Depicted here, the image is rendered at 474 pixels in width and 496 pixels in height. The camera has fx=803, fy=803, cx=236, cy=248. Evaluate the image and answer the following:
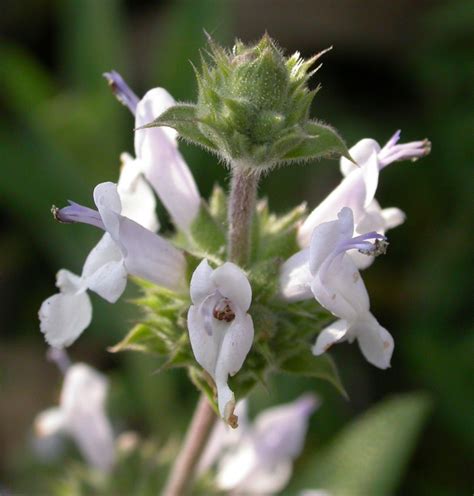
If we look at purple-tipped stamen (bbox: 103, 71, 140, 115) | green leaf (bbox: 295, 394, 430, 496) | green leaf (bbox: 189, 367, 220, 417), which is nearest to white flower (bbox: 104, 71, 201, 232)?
purple-tipped stamen (bbox: 103, 71, 140, 115)

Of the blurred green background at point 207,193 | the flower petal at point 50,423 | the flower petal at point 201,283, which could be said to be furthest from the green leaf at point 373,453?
the flower petal at point 201,283

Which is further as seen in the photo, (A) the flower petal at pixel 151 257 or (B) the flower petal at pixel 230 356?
(A) the flower petal at pixel 151 257

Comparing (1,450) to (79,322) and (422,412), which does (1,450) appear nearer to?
(422,412)

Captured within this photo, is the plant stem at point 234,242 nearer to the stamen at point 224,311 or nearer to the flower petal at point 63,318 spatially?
the stamen at point 224,311

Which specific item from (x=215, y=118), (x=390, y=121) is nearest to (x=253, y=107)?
(x=215, y=118)

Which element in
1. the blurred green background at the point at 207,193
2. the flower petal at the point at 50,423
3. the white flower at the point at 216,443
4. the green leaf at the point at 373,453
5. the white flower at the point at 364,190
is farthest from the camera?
the blurred green background at the point at 207,193

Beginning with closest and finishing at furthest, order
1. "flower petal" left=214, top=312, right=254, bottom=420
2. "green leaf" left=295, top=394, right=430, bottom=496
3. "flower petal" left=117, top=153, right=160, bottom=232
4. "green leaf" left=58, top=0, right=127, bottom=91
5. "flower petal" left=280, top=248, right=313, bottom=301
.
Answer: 1. "flower petal" left=214, top=312, right=254, bottom=420
2. "flower petal" left=280, top=248, right=313, bottom=301
3. "flower petal" left=117, top=153, right=160, bottom=232
4. "green leaf" left=295, top=394, right=430, bottom=496
5. "green leaf" left=58, top=0, right=127, bottom=91

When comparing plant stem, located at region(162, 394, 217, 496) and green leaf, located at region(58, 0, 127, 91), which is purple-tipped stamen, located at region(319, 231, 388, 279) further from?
green leaf, located at region(58, 0, 127, 91)
